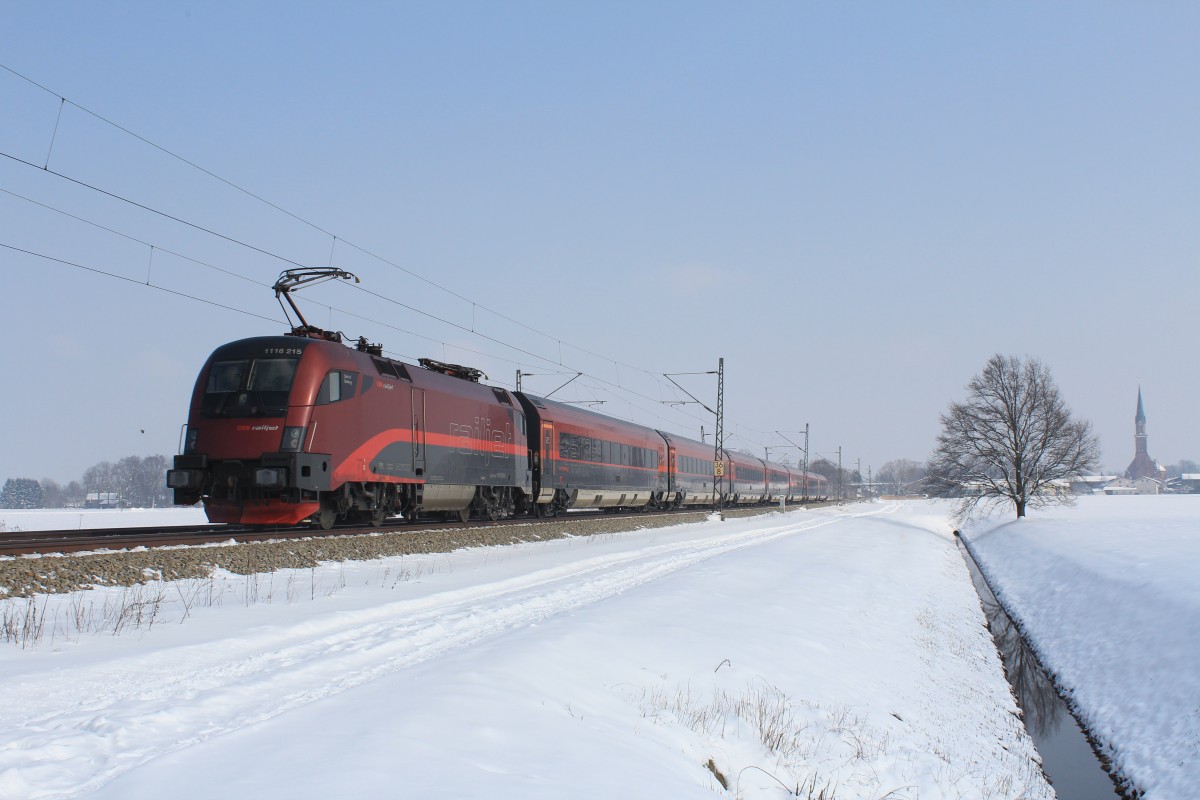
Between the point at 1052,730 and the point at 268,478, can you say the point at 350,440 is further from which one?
the point at 1052,730

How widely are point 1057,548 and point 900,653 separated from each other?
789 inches

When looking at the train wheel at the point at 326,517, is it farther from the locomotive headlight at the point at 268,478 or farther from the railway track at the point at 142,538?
the locomotive headlight at the point at 268,478

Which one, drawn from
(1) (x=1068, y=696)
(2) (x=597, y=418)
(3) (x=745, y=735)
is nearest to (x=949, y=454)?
(2) (x=597, y=418)

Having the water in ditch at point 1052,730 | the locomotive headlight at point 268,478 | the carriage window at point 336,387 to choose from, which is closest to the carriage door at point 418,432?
the carriage window at point 336,387

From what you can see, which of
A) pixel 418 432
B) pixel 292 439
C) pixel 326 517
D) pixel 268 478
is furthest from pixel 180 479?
pixel 418 432

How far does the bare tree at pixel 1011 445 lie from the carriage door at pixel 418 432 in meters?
39.0

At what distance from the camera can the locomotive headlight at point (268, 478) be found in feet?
56.4

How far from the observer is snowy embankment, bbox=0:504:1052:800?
5523 millimetres

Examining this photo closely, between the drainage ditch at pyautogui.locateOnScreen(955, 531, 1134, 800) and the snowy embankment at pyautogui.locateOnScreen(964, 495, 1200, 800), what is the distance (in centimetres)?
26

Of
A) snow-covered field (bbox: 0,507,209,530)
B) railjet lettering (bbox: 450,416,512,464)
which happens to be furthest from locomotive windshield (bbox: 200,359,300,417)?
snow-covered field (bbox: 0,507,209,530)

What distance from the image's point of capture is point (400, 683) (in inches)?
295

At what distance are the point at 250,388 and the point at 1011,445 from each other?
45.1 meters

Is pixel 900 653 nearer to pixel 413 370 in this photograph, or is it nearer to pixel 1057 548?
pixel 413 370

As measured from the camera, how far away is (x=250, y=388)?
18031 millimetres
